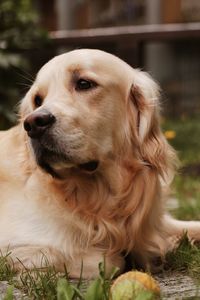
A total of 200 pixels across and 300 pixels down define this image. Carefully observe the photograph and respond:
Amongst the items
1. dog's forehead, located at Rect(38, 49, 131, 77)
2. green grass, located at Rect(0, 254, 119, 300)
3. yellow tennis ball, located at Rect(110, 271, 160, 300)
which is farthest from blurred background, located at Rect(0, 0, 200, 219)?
yellow tennis ball, located at Rect(110, 271, 160, 300)

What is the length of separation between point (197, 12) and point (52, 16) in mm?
4702

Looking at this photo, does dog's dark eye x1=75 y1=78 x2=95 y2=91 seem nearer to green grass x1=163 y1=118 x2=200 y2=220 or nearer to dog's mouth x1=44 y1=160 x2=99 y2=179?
dog's mouth x1=44 y1=160 x2=99 y2=179

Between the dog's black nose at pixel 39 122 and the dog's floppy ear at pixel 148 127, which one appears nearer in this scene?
the dog's black nose at pixel 39 122

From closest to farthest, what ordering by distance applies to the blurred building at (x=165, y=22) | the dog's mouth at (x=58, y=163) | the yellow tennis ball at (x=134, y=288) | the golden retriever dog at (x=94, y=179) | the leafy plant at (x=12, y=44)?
the yellow tennis ball at (x=134, y=288)
the dog's mouth at (x=58, y=163)
the golden retriever dog at (x=94, y=179)
the leafy plant at (x=12, y=44)
the blurred building at (x=165, y=22)

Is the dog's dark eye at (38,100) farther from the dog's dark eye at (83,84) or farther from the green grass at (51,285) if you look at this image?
the green grass at (51,285)

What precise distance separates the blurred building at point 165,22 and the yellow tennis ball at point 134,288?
7.14 m

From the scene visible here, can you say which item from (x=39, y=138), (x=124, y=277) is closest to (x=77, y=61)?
(x=39, y=138)

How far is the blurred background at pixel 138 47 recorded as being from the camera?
694cm

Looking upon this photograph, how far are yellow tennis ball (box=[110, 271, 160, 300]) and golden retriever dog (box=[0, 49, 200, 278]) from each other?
23.0 inches

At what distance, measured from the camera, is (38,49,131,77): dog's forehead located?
306cm

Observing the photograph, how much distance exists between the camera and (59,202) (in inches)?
122

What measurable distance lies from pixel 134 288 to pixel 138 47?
601 centimetres

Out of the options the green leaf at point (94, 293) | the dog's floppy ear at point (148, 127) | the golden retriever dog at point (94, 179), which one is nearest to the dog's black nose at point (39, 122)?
the golden retriever dog at point (94, 179)

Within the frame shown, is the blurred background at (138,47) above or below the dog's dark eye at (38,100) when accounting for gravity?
below
